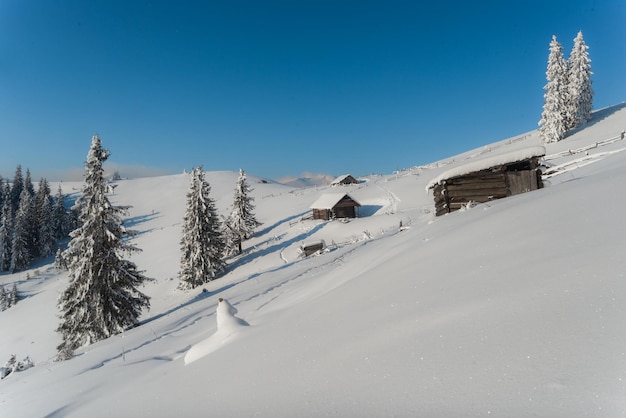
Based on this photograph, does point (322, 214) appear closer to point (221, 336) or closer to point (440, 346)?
point (221, 336)

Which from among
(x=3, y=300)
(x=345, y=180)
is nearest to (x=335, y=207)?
(x=345, y=180)

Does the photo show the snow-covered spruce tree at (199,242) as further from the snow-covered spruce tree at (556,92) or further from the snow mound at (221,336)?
the snow-covered spruce tree at (556,92)

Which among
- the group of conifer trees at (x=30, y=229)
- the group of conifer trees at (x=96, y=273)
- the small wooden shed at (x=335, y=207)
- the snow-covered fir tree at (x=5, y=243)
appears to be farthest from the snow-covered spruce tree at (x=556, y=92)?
the snow-covered fir tree at (x=5, y=243)

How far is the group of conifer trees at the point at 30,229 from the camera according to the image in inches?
2430

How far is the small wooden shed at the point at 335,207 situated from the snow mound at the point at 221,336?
41767mm

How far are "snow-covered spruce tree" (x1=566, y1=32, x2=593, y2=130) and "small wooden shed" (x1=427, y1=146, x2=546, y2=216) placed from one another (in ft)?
163

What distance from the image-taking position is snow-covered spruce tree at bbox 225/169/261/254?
44.2 m

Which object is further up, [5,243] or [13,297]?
[5,243]

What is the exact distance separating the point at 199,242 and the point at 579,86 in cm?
6196

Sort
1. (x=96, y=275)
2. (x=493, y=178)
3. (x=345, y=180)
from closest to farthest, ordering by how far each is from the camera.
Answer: (x=493, y=178) → (x=96, y=275) → (x=345, y=180)

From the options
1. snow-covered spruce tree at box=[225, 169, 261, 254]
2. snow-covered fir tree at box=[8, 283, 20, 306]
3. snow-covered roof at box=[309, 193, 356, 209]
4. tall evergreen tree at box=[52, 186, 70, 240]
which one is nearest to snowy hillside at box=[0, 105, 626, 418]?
snow-covered spruce tree at box=[225, 169, 261, 254]

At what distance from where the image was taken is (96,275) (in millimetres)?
17719

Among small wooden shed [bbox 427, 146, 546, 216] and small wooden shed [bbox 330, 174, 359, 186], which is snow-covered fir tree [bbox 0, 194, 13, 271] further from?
small wooden shed [bbox 427, 146, 546, 216]

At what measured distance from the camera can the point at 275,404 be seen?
2.75 m
